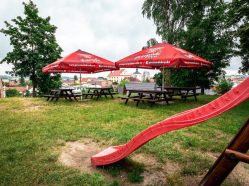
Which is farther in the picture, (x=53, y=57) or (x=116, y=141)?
(x=53, y=57)

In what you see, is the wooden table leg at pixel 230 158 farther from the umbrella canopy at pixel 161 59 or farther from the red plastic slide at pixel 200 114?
the umbrella canopy at pixel 161 59

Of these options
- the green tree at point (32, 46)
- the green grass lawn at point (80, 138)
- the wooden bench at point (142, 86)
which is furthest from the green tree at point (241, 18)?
the green tree at point (32, 46)

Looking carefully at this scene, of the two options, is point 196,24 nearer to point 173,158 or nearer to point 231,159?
point 173,158

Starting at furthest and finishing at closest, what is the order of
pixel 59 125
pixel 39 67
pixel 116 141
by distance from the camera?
pixel 39 67 → pixel 59 125 → pixel 116 141

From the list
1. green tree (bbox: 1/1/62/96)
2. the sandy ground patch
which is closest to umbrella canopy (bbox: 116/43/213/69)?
the sandy ground patch

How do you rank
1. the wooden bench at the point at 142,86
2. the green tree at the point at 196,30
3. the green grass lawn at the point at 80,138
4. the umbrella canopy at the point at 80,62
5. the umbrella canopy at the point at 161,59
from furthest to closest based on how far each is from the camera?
1. the green tree at the point at 196,30
2. the wooden bench at the point at 142,86
3. the umbrella canopy at the point at 80,62
4. the umbrella canopy at the point at 161,59
5. the green grass lawn at the point at 80,138

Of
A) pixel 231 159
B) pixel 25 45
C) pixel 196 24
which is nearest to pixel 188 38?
pixel 196 24

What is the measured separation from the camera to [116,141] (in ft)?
13.0

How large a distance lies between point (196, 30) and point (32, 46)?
62.5 feet

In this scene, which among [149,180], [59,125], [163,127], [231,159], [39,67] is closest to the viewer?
[231,159]

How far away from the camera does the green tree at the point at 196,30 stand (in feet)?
44.9

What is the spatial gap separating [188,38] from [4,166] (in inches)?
559

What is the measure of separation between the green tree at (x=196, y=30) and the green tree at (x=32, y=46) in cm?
1325

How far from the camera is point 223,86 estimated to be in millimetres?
15422
